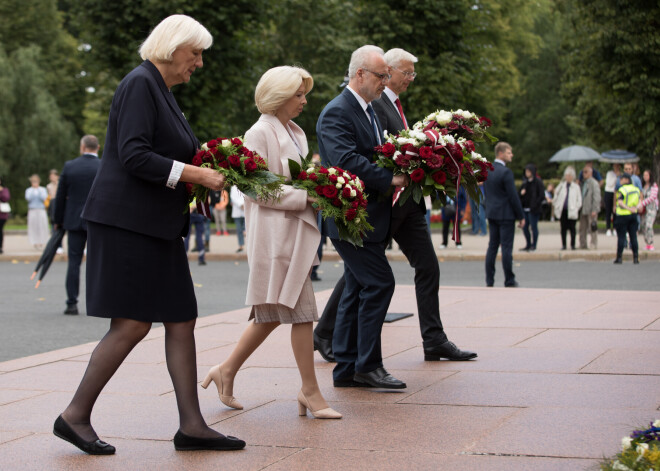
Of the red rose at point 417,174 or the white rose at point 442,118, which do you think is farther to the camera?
the white rose at point 442,118

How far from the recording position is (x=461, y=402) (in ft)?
18.7

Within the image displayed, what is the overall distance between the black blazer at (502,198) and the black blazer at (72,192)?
5371 mm

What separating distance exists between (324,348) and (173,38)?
11.0 feet

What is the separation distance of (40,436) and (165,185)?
1.54 meters

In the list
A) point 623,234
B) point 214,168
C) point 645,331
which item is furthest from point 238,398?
point 623,234

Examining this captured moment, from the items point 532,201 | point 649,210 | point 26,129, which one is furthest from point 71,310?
point 26,129

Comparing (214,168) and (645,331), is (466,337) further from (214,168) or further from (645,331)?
(214,168)

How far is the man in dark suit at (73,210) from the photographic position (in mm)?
11750

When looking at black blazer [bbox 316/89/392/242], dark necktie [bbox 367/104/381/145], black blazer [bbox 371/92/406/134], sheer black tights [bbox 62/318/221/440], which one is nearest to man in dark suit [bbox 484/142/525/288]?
black blazer [bbox 371/92/406/134]

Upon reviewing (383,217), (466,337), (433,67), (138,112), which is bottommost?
(466,337)

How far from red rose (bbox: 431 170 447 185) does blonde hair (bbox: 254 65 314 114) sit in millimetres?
1054

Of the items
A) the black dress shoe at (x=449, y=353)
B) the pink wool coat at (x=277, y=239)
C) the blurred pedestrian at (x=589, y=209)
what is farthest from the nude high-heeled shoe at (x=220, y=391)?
the blurred pedestrian at (x=589, y=209)

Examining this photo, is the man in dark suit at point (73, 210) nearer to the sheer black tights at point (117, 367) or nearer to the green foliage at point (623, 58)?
the sheer black tights at point (117, 367)

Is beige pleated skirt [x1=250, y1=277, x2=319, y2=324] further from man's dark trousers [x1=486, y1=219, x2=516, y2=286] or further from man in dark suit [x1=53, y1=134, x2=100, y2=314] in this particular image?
man's dark trousers [x1=486, y1=219, x2=516, y2=286]
